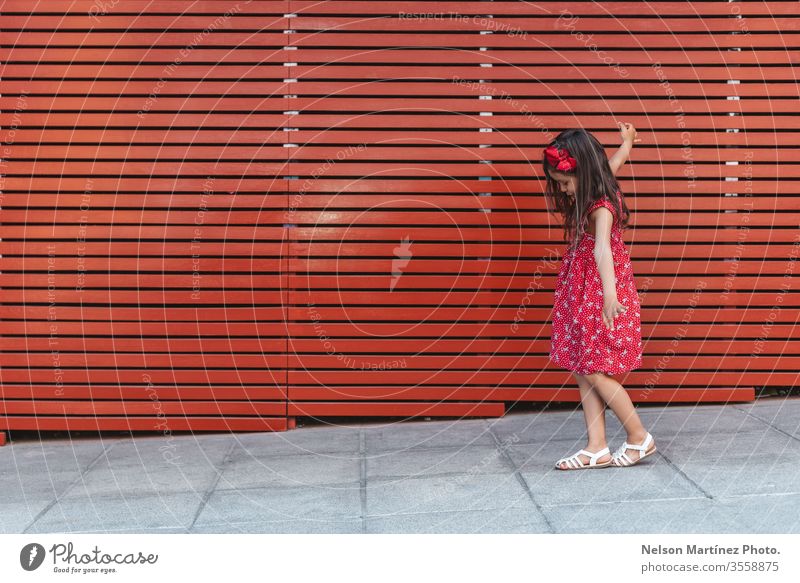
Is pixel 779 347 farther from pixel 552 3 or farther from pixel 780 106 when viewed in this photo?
pixel 552 3

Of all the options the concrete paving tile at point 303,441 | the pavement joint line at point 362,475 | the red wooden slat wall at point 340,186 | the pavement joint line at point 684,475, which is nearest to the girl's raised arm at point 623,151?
the red wooden slat wall at point 340,186

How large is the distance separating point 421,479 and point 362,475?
1.17 ft

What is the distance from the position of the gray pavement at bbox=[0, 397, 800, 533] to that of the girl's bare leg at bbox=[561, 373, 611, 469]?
4.9 inches

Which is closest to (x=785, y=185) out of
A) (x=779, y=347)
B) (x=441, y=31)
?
(x=779, y=347)

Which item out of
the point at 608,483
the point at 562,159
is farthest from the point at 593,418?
the point at 562,159

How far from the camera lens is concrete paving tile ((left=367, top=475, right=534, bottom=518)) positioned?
431 cm

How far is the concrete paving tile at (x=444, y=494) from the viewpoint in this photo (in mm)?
4312

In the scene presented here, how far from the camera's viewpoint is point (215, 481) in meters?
4.96

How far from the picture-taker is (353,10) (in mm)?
5988

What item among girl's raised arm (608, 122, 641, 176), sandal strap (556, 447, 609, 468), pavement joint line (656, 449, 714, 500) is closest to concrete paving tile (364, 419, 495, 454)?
sandal strap (556, 447, 609, 468)

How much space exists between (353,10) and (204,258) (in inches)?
76.8

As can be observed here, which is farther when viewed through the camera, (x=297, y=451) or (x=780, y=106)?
(x=780, y=106)
